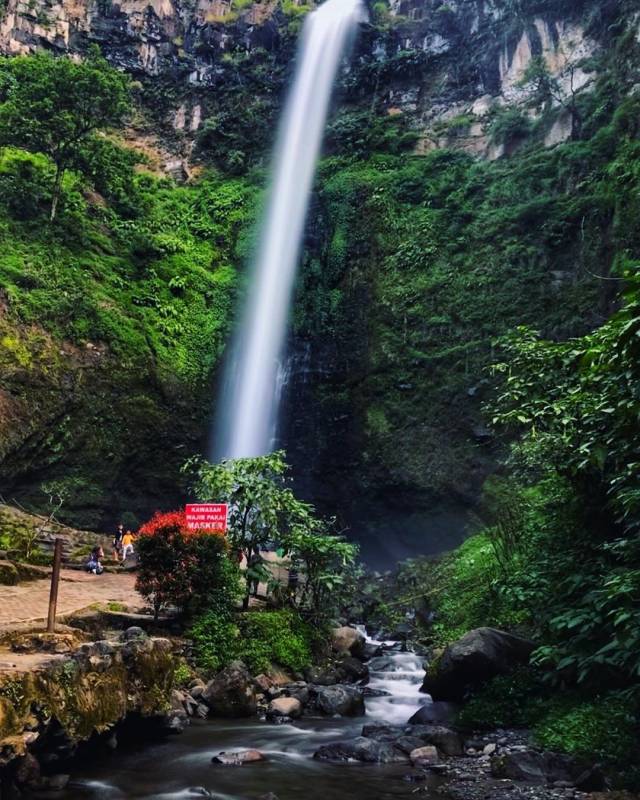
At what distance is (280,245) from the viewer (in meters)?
30.8

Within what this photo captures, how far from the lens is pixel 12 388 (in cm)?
2034

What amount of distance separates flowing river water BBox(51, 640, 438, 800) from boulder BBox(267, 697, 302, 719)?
7.6 inches

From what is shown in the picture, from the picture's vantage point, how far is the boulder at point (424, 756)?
6.73 metres

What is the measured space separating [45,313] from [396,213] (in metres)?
15.5

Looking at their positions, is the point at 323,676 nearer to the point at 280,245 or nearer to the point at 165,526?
the point at 165,526

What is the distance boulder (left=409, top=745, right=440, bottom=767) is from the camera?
673cm

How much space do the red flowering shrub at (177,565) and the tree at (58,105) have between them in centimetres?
1994

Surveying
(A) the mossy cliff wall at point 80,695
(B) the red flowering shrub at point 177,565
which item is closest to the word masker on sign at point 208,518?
(B) the red flowering shrub at point 177,565

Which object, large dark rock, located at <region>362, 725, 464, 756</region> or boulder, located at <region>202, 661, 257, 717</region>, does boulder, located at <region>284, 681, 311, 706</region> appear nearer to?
boulder, located at <region>202, 661, 257, 717</region>

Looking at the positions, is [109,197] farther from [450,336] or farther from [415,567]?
[415,567]

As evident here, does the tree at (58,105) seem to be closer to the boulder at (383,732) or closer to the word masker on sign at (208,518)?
the word masker on sign at (208,518)

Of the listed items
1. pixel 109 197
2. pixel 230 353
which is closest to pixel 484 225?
pixel 230 353

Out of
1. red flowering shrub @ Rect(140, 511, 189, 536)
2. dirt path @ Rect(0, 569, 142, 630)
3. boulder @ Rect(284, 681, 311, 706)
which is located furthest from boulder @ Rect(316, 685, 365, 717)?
dirt path @ Rect(0, 569, 142, 630)

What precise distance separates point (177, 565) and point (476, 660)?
15.4 ft
